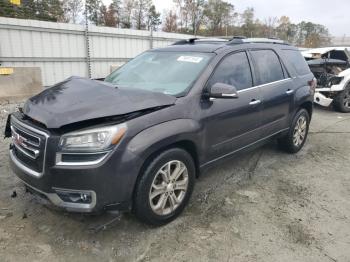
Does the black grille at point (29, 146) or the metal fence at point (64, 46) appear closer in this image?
the black grille at point (29, 146)

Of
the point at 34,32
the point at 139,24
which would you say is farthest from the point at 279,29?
the point at 34,32

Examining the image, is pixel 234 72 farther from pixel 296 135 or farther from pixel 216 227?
pixel 296 135

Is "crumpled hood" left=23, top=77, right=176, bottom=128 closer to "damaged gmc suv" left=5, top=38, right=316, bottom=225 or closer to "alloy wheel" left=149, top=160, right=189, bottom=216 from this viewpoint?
"damaged gmc suv" left=5, top=38, right=316, bottom=225

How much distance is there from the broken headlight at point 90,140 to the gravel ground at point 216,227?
2.09 ft

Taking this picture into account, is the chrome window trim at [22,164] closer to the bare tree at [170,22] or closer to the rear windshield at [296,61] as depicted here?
the rear windshield at [296,61]

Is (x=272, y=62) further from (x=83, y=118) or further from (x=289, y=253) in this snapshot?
(x=83, y=118)

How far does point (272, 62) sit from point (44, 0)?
50.1 ft

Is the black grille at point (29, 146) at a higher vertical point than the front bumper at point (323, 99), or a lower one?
higher

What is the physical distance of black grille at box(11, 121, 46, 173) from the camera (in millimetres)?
2668

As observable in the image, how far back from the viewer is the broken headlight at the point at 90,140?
8.51ft

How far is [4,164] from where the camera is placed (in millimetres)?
4488

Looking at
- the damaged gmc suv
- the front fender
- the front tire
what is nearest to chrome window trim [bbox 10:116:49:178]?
the damaged gmc suv

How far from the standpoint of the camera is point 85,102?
9.37ft

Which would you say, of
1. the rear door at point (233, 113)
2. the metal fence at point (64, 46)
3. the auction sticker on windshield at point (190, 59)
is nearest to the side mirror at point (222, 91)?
the rear door at point (233, 113)
